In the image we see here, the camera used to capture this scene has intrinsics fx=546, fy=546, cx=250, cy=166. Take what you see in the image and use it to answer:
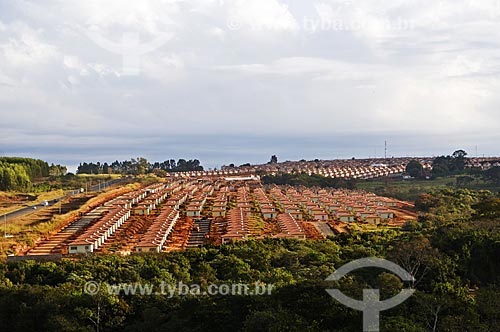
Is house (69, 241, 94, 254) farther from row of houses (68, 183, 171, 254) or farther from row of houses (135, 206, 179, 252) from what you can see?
row of houses (135, 206, 179, 252)

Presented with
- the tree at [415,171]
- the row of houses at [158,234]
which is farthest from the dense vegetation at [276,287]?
the tree at [415,171]

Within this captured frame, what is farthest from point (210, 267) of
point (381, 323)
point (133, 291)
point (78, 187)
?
point (78, 187)

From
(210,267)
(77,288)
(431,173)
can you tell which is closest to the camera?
(77,288)

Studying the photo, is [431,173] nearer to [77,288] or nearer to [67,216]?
[67,216]

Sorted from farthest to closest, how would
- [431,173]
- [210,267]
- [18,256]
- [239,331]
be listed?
[431,173]
[18,256]
[210,267]
[239,331]

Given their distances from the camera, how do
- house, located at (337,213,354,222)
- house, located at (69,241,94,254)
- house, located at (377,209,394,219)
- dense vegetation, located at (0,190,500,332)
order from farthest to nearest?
house, located at (377,209,394,219) < house, located at (337,213,354,222) < house, located at (69,241,94,254) < dense vegetation, located at (0,190,500,332)

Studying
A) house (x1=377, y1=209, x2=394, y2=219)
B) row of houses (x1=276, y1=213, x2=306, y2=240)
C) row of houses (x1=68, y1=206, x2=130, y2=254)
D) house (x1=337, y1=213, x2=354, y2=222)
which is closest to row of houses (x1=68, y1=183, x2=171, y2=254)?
row of houses (x1=68, y1=206, x2=130, y2=254)

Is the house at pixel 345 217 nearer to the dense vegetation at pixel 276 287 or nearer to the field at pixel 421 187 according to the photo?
the dense vegetation at pixel 276 287
